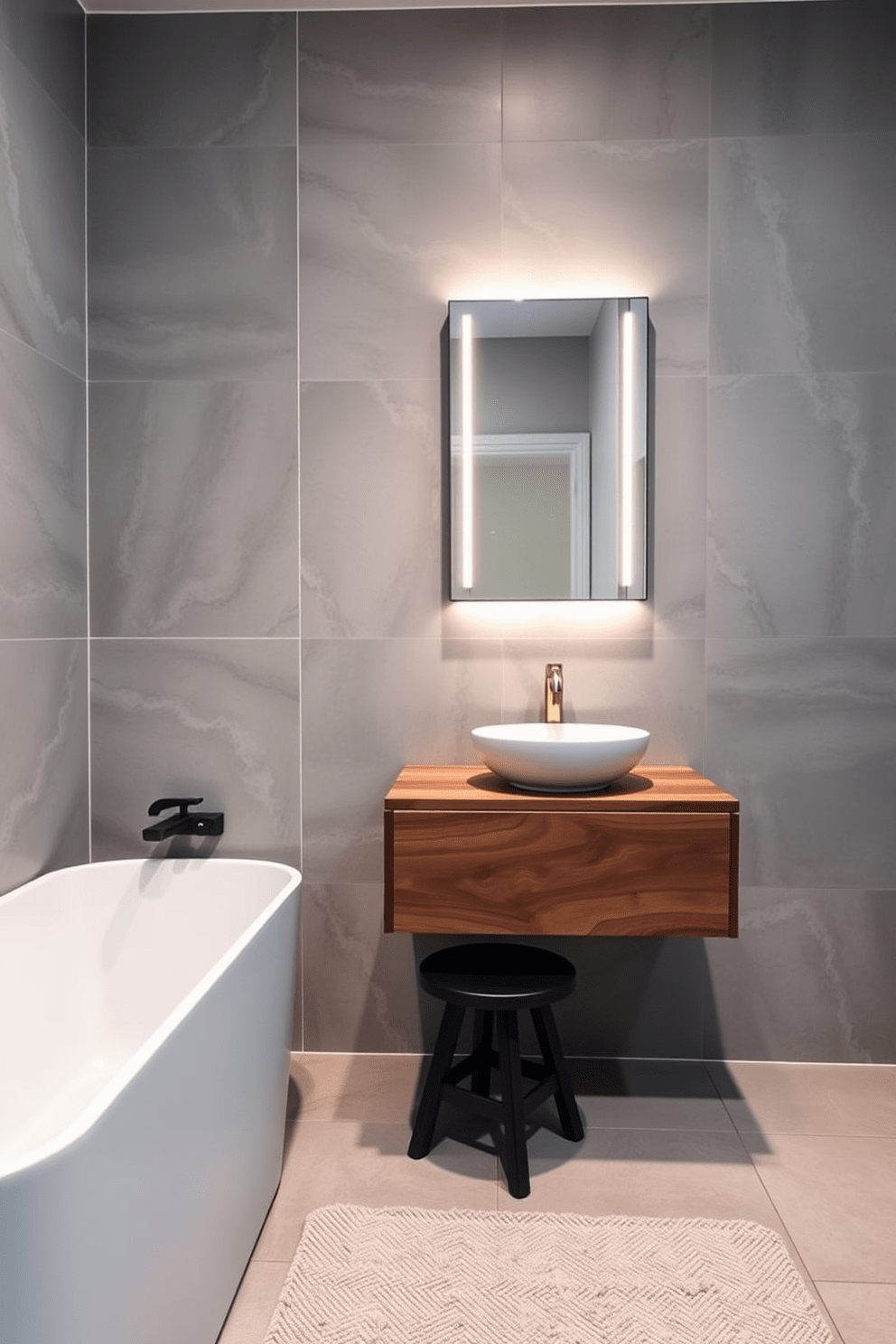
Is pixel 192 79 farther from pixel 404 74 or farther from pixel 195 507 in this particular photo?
pixel 195 507

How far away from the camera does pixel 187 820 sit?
2.45m

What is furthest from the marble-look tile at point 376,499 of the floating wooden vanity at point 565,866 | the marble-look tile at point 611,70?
the marble-look tile at point 611,70

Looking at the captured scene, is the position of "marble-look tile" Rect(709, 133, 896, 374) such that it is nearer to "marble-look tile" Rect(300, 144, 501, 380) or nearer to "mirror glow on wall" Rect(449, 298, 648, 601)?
"mirror glow on wall" Rect(449, 298, 648, 601)

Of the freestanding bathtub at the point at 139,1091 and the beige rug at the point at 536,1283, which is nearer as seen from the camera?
the freestanding bathtub at the point at 139,1091

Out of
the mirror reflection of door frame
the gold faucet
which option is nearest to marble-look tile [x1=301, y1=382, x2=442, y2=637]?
the mirror reflection of door frame

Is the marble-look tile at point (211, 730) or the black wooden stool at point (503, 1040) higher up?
the marble-look tile at point (211, 730)

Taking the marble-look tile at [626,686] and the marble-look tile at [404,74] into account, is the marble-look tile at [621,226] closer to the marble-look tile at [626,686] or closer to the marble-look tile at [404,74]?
the marble-look tile at [404,74]

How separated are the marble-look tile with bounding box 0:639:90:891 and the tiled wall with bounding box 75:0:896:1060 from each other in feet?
0.35

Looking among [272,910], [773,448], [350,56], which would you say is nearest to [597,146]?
[350,56]

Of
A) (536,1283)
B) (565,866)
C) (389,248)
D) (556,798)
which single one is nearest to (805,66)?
(389,248)

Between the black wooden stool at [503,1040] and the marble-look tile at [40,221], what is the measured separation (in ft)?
5.73

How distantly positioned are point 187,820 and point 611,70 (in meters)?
2.24

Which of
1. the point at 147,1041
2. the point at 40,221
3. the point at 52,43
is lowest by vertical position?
the point at 147,1041

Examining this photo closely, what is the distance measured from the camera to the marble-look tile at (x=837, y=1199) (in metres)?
1.74
